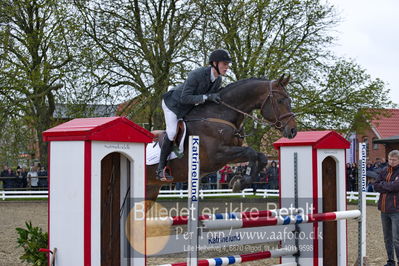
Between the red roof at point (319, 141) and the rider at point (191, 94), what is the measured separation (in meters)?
0.83

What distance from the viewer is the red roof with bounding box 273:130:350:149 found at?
16.3 ft

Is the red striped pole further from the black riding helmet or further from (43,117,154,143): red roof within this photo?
the black riding helmet

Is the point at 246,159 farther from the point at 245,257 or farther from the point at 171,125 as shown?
the point at 245,257

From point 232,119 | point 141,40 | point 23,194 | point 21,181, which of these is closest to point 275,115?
point 232,119

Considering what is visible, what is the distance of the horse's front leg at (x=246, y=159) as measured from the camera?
4910 millimetres

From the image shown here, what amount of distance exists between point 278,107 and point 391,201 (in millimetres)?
1865

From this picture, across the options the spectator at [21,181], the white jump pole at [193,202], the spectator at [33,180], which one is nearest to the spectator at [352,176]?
the spectator at [33,180]

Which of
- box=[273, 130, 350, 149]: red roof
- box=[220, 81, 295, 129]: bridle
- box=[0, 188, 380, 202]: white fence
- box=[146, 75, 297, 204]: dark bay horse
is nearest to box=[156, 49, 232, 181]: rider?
box=[146, 75, 297, 204]: dark bay horse

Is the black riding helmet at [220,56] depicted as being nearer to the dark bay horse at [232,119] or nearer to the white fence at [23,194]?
the dark bay horse at [232,119]

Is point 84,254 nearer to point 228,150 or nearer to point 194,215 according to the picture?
point 194,215

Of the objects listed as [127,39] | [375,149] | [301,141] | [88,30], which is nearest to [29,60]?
[88,30]

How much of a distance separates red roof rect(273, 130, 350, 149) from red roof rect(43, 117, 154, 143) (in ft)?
6.51

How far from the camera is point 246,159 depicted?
511cm

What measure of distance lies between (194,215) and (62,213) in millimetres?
825
